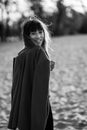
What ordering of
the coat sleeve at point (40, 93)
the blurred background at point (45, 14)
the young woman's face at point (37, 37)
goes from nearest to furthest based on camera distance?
the coat sleeve at point (40, 93) → the young woman's face at point (37, 37) → the blurred background at point (45, 14)

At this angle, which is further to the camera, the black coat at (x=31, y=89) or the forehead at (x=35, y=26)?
the forehead at (x=35, y=26)

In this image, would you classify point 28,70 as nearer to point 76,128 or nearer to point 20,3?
point 76,128

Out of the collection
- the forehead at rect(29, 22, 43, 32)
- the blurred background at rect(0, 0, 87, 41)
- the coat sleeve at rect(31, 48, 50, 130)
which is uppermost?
the blurred background at rect(0, 0, 87, 41)

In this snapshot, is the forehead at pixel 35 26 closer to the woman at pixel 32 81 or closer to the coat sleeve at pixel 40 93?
the woman at pixel 32 81

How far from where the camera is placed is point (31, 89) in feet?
12.0

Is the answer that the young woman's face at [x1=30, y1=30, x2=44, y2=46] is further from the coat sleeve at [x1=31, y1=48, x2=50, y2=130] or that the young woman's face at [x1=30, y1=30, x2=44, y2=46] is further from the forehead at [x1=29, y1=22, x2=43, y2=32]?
the coat sleeve at [x1=31, y1=48, x2=50, y2=130]

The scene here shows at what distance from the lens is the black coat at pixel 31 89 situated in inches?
138

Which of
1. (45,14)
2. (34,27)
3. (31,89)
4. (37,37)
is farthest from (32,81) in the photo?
(45,14)

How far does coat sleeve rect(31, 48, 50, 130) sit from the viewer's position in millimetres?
3482

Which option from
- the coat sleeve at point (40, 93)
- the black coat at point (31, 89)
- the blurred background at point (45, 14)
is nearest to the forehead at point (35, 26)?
the black coat at point (31, 89)

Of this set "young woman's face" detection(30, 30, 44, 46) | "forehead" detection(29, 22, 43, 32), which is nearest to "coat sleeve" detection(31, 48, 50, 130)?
"young woman's face" detection(30, 30, 44, 46)

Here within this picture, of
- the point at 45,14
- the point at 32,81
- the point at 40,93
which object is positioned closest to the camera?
the point at 40,93

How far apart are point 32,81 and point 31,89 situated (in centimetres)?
9

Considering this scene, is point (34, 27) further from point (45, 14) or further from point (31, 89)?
point (45, 14)
